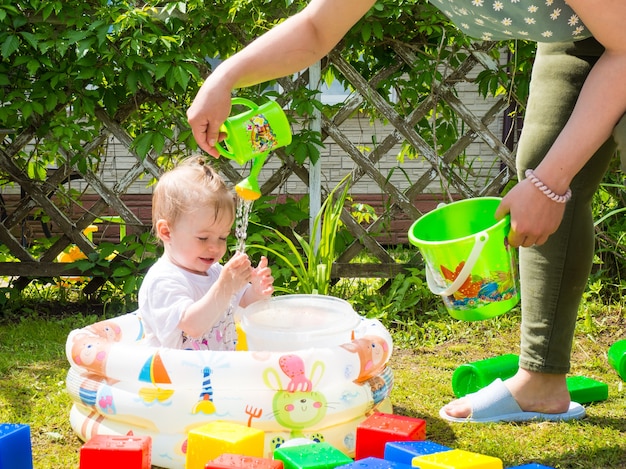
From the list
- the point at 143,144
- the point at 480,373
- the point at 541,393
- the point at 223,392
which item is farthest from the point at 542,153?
the point at 143,144

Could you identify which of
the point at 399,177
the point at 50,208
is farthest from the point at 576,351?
the point at 399,177

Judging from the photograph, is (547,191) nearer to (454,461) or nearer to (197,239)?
(454,461)

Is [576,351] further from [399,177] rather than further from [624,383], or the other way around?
[399,177]

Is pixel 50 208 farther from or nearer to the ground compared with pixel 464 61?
nearer to the ground

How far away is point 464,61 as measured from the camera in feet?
12.4

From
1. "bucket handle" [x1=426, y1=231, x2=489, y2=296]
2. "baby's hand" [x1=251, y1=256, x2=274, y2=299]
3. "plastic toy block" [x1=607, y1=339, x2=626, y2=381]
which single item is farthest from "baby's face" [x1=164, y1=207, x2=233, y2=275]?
"plastic toy block" [x1=607, y1=339, x2=626, y2=381]

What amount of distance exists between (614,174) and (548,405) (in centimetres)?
182

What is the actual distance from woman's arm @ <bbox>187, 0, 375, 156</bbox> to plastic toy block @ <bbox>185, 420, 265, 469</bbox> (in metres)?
0.70

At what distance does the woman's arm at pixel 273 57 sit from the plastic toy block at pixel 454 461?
36.8 inches

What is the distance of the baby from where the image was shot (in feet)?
7.23

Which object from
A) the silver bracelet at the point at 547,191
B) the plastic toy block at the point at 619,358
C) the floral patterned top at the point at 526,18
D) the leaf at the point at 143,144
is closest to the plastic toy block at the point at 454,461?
the silver bracelet at the point at 547,191

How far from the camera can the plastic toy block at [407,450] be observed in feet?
5.57

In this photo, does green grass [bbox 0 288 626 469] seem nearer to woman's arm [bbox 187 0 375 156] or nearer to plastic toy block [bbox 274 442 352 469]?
plastic toy block [bbox 274 442 352 469]

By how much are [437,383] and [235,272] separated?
3.10ft
